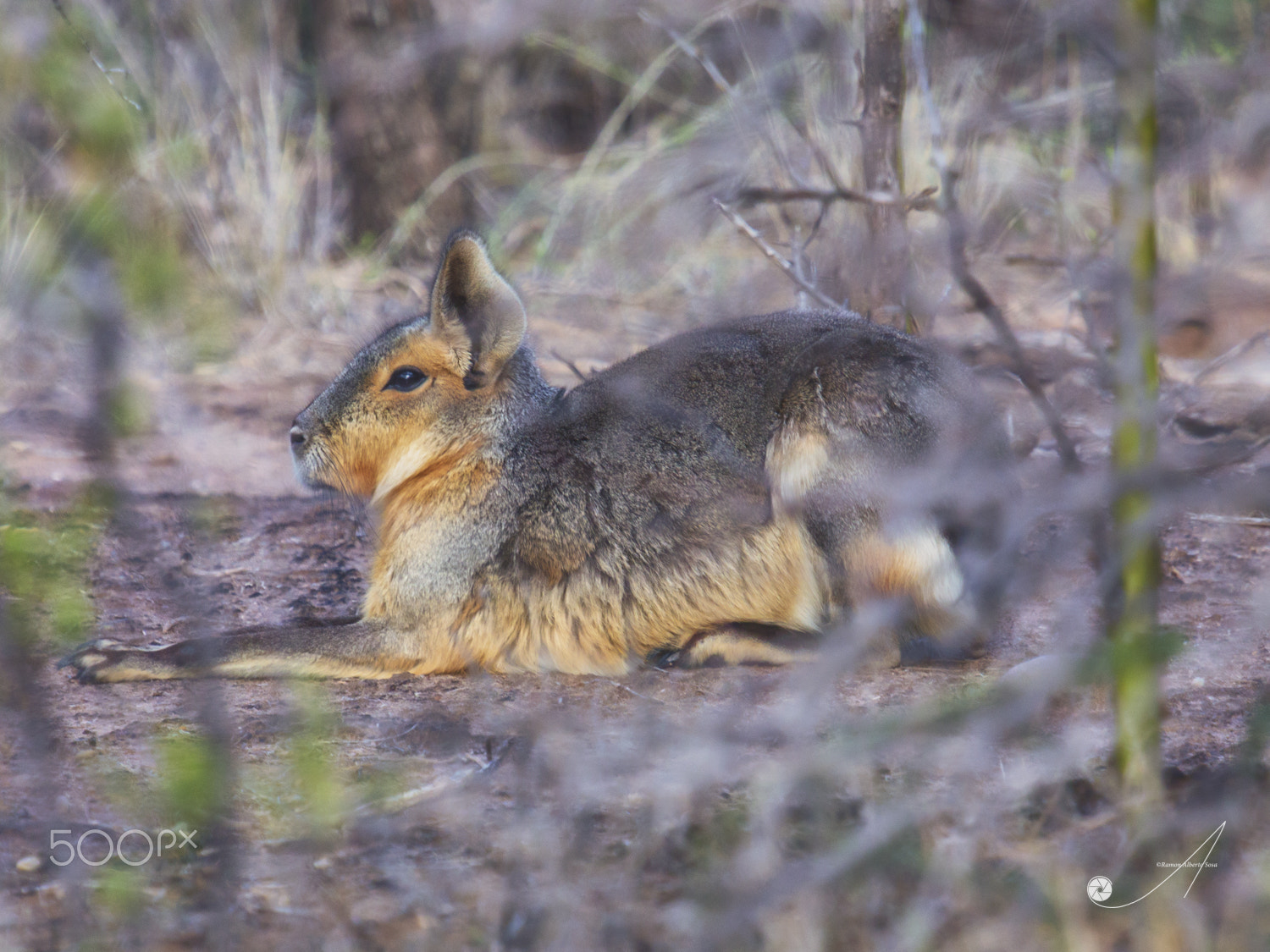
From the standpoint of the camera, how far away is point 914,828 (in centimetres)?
220

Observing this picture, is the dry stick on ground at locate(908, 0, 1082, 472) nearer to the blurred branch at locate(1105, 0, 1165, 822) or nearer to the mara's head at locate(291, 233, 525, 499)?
the blurred branch at locate(1105, 0, 1165, 822)

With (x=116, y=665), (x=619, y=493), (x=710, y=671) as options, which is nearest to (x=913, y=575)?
(x=710, y=671)

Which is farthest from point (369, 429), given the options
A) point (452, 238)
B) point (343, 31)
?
point (343, 31)

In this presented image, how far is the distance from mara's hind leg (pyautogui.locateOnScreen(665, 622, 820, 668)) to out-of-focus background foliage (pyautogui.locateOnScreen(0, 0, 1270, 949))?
9cm

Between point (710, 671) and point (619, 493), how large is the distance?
65cm

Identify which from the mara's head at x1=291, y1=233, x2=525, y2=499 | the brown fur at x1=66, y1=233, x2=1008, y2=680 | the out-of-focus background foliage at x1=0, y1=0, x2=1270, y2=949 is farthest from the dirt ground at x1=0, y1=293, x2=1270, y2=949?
the mara's head at x1=291, y1=233, x2=525, y2=499

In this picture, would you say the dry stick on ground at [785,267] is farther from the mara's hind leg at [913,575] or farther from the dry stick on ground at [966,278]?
the mara's hind leg at [913,575]

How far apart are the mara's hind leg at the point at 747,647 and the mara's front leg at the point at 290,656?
0.75m

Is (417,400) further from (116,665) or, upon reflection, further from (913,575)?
(913,575)

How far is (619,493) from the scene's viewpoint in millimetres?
4027

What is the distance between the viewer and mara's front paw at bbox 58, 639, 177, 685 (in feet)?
12.0

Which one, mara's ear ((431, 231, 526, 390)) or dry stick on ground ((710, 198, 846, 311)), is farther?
dry stick on ground ((710, 198, 846, 311))

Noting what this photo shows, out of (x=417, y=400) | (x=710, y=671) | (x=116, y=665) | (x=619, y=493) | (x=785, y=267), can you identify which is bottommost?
(x=710, y=671)

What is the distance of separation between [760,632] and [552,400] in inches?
44.5
